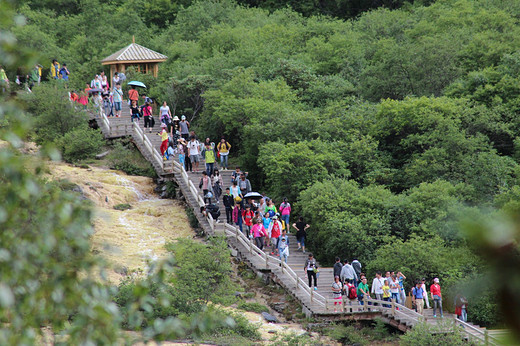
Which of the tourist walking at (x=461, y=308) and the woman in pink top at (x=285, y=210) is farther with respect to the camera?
the woman in pink top at (x=285, y=210)

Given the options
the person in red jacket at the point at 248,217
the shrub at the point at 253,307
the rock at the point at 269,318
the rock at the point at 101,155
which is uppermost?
the rock at the point at 101,155

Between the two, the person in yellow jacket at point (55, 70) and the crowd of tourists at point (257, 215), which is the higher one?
the person in yellow jacket at point (55, 70)

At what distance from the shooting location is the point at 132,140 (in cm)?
3081

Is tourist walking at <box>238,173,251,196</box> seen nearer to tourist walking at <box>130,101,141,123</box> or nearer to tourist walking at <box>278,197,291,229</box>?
tourist walking at <box>278,197,291,229</box>

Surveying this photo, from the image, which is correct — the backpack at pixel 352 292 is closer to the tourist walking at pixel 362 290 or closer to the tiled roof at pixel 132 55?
the tourist walking at pixel 362 290

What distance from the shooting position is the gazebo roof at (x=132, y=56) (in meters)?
35.3

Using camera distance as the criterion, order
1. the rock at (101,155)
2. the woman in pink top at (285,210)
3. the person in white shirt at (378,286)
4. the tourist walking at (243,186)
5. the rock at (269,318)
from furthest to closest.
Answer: the rock at (101,155), the tourist walking at (243,186), the woman in pink top at (285,210), the rock at (269,318), the person in white shirt at (378,286)

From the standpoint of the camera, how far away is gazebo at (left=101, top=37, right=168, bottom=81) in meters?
35.4

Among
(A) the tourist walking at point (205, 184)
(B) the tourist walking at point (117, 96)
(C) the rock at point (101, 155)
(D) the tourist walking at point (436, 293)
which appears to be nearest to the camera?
(D) the tourist walking at point (436, 293)

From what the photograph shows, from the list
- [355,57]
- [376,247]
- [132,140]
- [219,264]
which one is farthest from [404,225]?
[355,57]

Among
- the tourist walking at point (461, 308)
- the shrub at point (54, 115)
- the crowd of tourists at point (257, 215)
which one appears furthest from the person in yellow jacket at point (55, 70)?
the tourist walking at point (461, 308)

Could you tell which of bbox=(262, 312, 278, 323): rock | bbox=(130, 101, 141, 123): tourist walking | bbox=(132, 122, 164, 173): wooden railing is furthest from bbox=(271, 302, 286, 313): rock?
bbox=(130, 101, 141, 123): tourist walking

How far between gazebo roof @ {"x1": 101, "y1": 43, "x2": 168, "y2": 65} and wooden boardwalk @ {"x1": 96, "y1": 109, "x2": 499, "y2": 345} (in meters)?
8.02

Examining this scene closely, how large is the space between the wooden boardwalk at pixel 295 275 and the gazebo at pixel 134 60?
8085 millimetres
